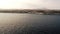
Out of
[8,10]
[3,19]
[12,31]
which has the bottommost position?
[12,31]

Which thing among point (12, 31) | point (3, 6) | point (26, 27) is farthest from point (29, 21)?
point (3, 6)

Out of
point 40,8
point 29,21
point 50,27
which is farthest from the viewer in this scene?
point 29,21

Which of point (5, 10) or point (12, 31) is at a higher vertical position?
point (5, 10)

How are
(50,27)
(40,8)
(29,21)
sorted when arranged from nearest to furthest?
(40,8), (50,27), (29,21)

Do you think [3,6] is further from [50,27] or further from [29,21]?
[50,27]

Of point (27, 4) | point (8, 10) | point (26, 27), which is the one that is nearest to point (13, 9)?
point (8, 10)

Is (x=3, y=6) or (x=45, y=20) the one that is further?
(x=45, y=20)
